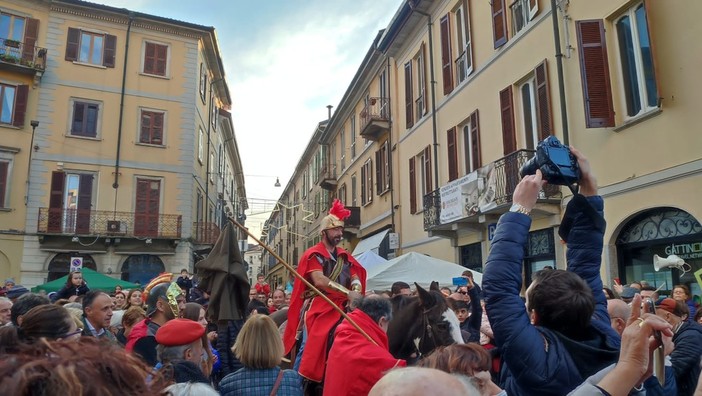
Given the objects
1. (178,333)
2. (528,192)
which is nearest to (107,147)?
(178,333)

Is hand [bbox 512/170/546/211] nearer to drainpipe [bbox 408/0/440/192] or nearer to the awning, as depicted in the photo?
drainpipe [bbox 408/0/440/192]

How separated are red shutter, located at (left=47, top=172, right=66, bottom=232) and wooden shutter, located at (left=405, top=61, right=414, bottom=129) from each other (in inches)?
637

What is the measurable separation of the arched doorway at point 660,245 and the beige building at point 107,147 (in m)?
21.1

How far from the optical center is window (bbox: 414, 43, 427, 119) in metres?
20.2

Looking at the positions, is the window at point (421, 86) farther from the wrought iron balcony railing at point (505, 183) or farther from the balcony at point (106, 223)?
the balcony at point (106, 223)

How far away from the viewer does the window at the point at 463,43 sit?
16.9 meters

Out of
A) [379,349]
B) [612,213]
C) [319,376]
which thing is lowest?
[319,376]

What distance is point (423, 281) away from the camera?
36.9 ft

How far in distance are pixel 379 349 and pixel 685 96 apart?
8389 millimetres

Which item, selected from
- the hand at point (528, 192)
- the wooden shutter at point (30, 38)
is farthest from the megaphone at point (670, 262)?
the wooden shutter at point (30, 38)

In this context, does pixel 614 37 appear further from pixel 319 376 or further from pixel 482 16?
pixel 319 376

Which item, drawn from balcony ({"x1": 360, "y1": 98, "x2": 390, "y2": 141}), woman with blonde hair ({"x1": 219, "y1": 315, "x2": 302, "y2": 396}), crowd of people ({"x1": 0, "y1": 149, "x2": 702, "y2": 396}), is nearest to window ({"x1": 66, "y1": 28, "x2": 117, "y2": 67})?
balcony ({"x1": 360, "y1": 98, "x2": 390, "y2": 141})

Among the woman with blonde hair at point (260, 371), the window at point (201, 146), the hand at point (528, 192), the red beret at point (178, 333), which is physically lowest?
the woman with blonde hair at point (260, 371)

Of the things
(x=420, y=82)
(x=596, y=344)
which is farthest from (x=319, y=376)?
(x=420, y=82)
